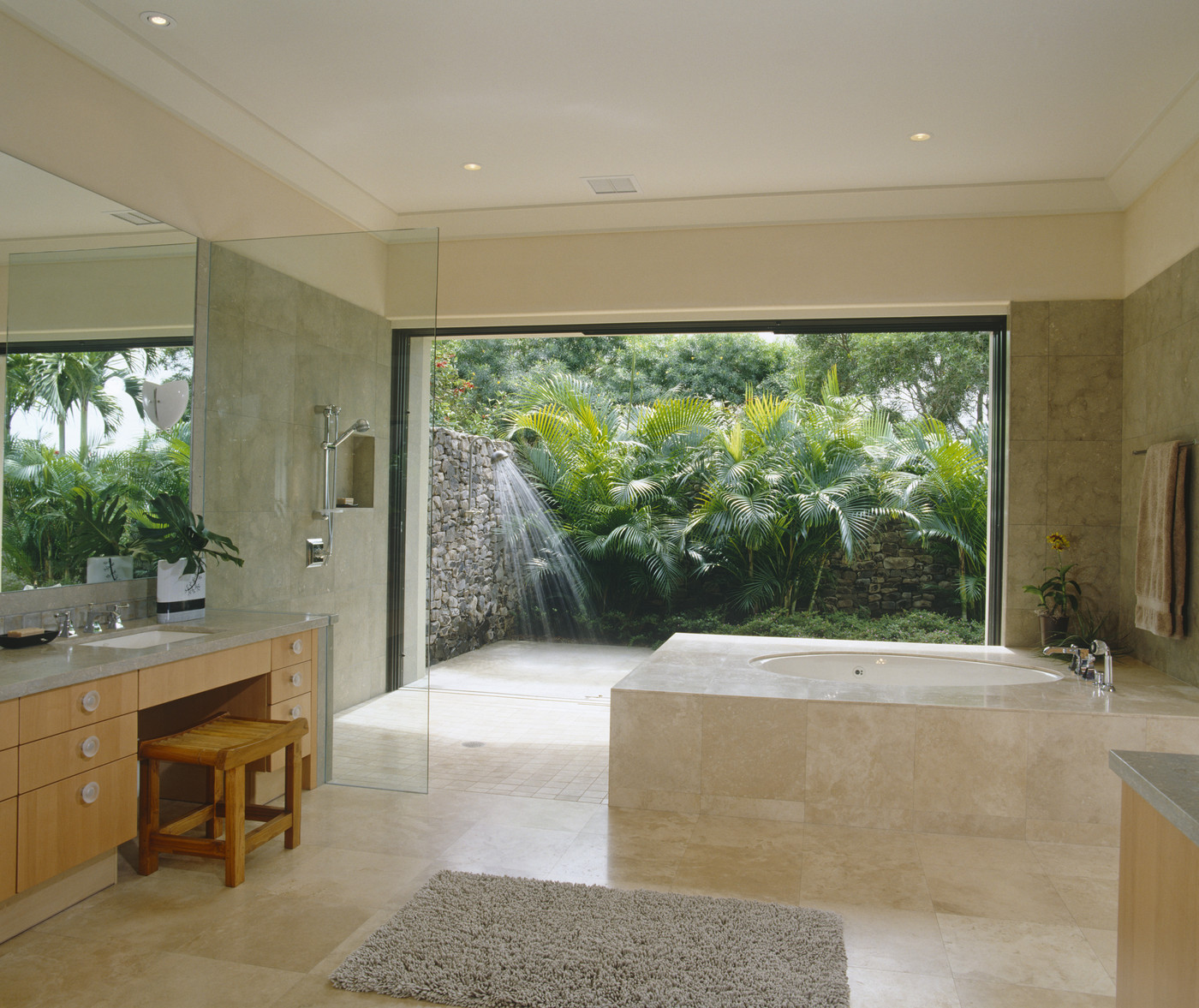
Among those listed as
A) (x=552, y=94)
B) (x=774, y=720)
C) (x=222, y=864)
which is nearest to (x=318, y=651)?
(x=222, y=864)

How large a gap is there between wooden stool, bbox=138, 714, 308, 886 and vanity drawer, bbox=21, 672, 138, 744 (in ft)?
0.68

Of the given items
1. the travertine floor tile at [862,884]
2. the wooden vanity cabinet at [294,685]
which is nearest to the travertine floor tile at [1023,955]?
the travertine floor tile at [862,884]

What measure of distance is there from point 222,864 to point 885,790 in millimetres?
2118

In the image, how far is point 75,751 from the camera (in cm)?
223

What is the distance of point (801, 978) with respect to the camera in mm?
→ 2021

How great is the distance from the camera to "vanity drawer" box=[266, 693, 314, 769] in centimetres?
309

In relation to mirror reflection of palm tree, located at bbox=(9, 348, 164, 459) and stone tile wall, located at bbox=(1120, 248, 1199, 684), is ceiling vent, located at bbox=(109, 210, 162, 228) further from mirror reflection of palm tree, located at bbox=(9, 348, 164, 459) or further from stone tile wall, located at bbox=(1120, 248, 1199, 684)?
stone tile wall, located at bbox=(1120, 248, 1199, 684)

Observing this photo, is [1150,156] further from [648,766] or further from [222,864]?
[222,864]

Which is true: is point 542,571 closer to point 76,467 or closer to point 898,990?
point 76,467

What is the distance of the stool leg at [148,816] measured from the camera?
Answer: 2531 millimetres

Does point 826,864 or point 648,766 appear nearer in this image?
point 826,864

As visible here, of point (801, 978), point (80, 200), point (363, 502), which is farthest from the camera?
point (363, 502)

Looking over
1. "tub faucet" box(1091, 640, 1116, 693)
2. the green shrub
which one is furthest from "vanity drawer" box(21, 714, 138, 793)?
the green shrub

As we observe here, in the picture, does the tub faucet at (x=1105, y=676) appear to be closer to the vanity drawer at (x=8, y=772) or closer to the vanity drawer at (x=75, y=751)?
the vanity drawer at (x=75, y=751)
